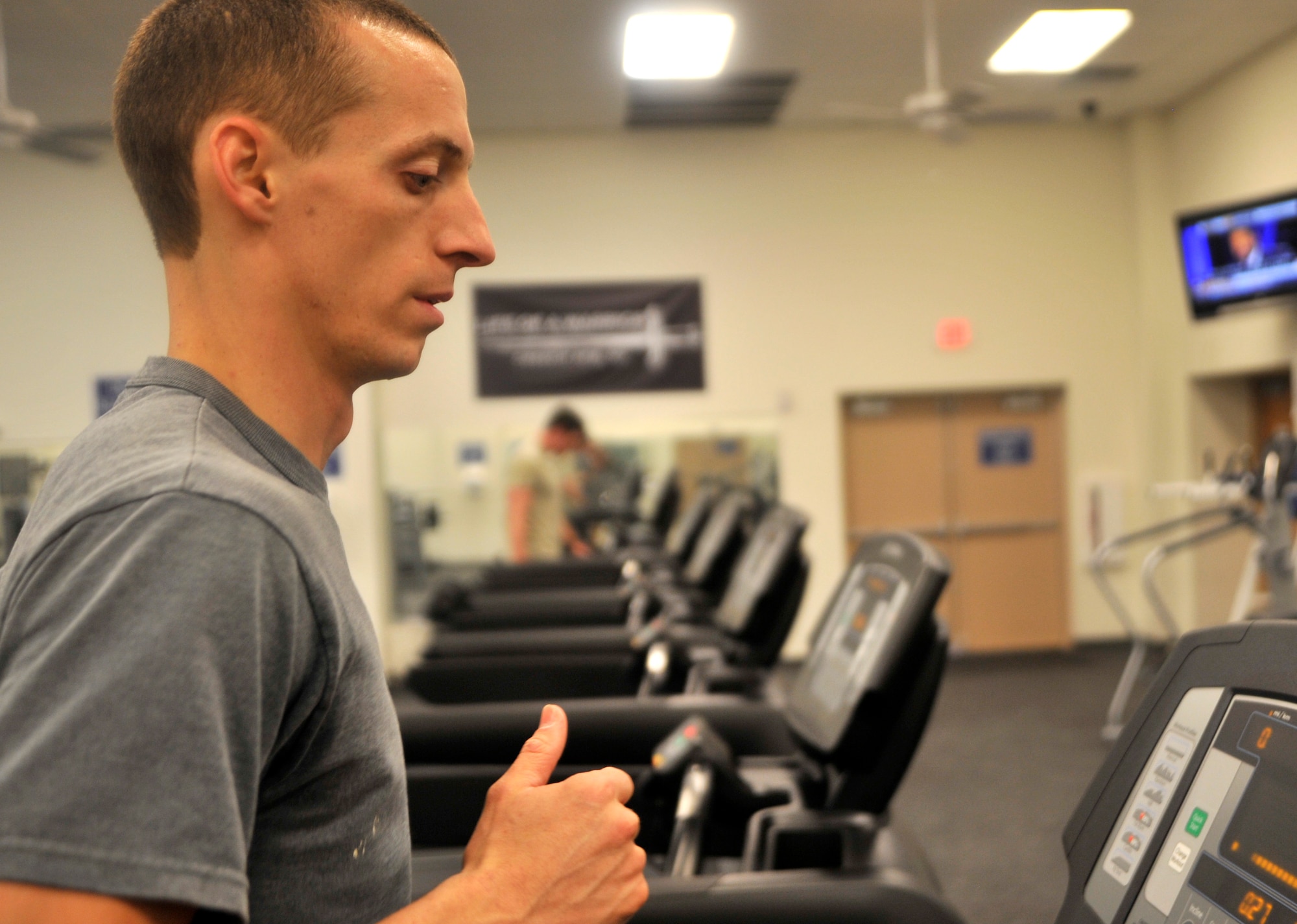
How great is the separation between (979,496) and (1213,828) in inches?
285

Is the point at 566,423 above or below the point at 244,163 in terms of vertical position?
below

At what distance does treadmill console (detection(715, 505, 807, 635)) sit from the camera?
283 cm

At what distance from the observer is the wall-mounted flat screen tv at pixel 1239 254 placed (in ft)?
17.0

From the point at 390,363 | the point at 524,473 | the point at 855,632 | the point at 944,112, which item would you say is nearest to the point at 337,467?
the point at 524,473

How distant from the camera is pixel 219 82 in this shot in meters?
0.77

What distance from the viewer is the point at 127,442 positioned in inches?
27.6

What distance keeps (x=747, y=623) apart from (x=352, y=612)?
7.29ft

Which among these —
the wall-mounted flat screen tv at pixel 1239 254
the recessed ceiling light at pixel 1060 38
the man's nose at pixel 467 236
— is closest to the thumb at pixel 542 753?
the man's nose at pixel 467 236

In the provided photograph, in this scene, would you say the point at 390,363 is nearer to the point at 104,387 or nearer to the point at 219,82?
the point at 219,82

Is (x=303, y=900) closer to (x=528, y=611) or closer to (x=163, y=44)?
(x=163, y=44)

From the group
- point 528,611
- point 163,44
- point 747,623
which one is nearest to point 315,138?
point 163,44

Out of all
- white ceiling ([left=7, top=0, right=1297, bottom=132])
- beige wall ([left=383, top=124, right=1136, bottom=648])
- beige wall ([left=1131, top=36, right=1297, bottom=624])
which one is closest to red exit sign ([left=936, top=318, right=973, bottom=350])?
beige wall ([left=383, top=124, right=1136, bottom=648])

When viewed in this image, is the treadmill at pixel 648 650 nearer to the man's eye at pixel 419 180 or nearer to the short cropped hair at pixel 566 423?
the man's eye at pixel 419 180

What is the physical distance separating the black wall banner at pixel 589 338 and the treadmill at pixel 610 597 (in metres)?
2.89
